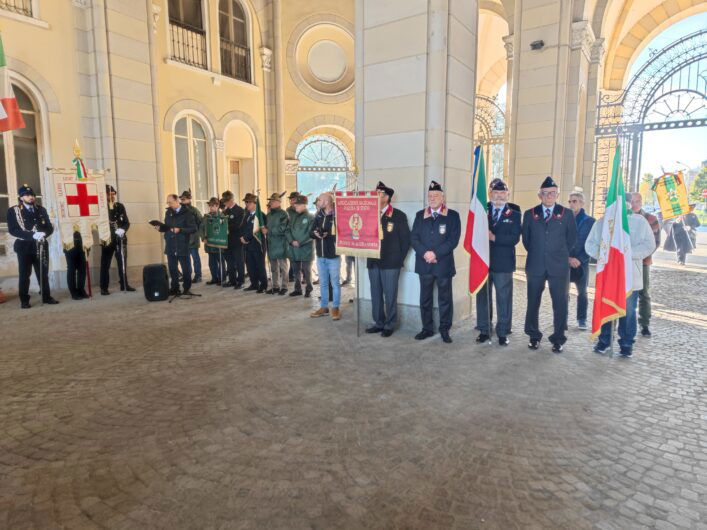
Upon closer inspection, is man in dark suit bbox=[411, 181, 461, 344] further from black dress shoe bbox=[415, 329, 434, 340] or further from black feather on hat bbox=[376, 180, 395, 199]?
black feather on hat bbox=[376, 180, 395, 199]

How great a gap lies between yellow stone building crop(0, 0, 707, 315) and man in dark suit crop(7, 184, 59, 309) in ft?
4.56

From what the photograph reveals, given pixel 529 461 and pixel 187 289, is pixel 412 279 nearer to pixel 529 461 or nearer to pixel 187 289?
pixel 529 461

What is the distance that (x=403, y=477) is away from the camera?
289cm

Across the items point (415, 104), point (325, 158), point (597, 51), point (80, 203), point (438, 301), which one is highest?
point (597, 51)

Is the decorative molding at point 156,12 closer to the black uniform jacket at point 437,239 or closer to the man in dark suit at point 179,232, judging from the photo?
the man in dark suit at point 179,232

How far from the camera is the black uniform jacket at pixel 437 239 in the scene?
223 inches

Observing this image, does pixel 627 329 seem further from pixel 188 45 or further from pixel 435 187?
pixel 188 45

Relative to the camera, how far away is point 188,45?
12750mm

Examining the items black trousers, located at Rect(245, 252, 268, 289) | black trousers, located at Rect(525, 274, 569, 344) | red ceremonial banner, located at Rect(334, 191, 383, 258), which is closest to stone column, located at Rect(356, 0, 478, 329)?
red ceremonial banner, located at Rect(334, 191, 383, 258)

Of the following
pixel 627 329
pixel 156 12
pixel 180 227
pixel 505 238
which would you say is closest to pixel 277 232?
pixel 180 227

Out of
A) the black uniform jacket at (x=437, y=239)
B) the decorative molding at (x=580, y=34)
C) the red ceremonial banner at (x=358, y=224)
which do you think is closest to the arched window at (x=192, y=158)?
the red ceremonial banner at (x=358, y=224)

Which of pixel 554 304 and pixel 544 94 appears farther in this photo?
pixel 544 94

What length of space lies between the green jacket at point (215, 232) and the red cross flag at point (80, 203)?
6.40 feet

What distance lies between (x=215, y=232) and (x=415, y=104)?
5323 millimetres
